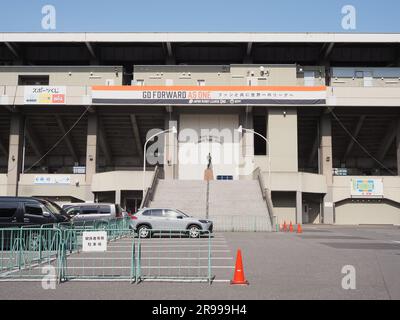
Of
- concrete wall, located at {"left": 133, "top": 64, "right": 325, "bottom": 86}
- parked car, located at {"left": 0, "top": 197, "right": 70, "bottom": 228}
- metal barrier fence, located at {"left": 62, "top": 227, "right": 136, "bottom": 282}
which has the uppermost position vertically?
concrete wall, located at {"left": 133, "top": 64, "right": 325, "bottom": 86}

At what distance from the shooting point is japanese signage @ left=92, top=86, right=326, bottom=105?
39.3 m

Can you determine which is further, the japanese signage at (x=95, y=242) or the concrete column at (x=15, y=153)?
the concrete column at (x=15, y=153)

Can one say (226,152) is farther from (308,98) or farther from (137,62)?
(137,62)

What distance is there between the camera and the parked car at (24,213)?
16547 mm

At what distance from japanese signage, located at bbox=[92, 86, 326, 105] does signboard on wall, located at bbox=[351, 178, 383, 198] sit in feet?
28.2

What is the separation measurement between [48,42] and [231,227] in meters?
25.9

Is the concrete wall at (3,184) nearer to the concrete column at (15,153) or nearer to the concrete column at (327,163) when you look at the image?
the concrete column at (15,153)

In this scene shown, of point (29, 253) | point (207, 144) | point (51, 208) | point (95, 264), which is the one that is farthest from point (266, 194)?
point (29, 253)

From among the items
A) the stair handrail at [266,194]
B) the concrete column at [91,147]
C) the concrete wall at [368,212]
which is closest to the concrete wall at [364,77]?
the concrete wall at [368,212]

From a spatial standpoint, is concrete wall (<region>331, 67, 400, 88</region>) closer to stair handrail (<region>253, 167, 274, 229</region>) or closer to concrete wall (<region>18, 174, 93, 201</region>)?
stair handrail (<region>253, 167, 274, 229</region>)

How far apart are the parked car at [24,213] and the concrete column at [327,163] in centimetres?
2815

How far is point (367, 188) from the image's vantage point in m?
39.9

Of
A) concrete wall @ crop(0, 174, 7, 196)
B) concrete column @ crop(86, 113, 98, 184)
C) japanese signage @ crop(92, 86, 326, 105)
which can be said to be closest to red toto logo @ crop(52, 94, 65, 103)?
japanese signage @ crop(92, 86, 326, 105)
